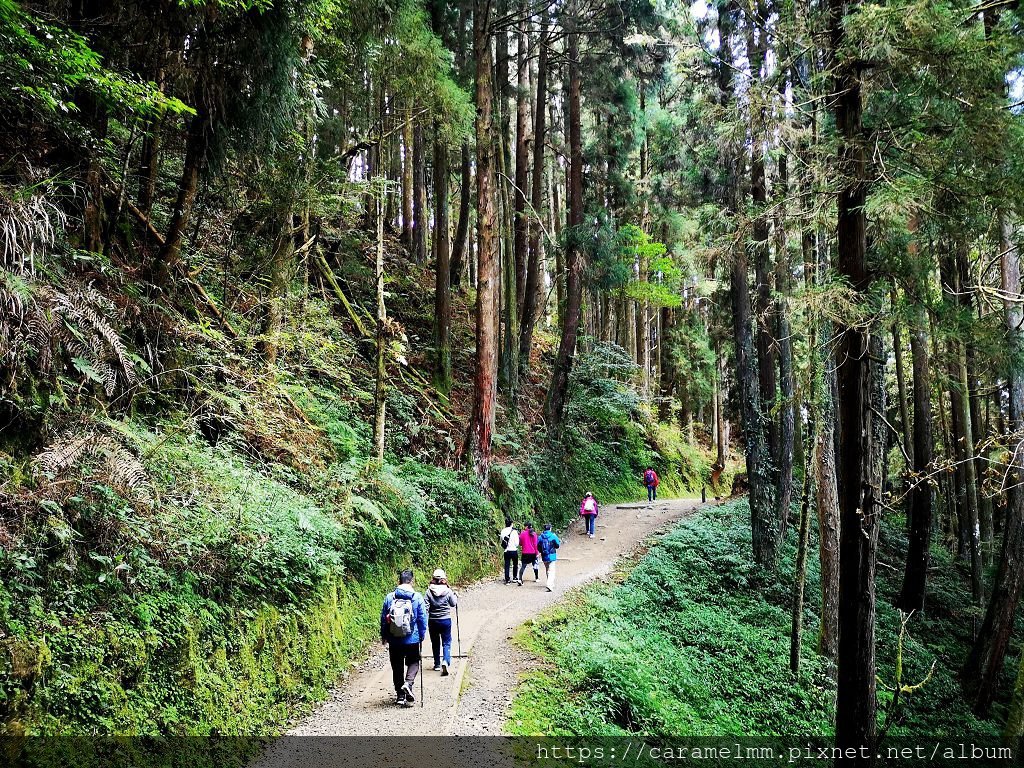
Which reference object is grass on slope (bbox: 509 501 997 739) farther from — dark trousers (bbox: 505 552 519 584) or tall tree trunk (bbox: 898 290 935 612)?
dark trousers (bbox: 505 552 519 584)

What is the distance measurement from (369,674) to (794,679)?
8.30 metres

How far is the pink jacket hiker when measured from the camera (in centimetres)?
1223

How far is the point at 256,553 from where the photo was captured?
6.33 m

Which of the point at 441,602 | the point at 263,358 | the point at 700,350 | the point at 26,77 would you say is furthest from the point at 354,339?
the point at 700,350

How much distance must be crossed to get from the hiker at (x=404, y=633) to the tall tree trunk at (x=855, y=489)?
5.04m

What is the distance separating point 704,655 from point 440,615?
6.52m

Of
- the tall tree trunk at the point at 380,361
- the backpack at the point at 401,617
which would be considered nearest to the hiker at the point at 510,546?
the tall tree trunk at the point at 380,361

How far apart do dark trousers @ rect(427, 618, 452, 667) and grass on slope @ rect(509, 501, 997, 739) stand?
109cm

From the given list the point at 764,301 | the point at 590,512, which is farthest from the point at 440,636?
the point at 764,301

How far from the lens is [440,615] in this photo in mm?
7391

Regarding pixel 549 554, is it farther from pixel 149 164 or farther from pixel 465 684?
pixel 149 164

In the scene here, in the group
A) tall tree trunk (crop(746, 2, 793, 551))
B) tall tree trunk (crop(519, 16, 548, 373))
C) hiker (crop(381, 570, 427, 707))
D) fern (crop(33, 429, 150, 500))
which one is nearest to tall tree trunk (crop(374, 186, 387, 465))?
hiker (crop(381, 570, 427, 707))

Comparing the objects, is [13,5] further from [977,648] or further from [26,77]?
[977,648]

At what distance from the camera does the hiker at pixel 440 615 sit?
24.1 feet
